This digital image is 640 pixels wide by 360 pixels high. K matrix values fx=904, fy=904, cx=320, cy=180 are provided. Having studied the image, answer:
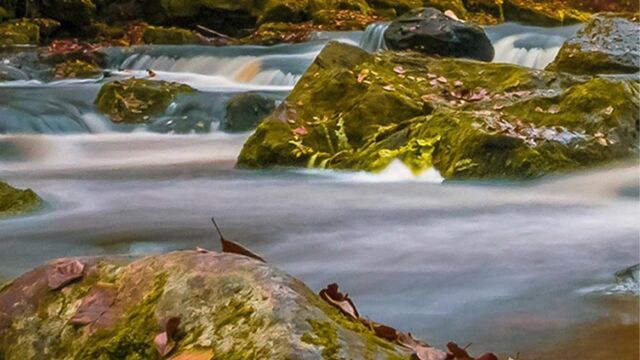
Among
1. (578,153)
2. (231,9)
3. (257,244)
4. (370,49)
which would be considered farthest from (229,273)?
(231,9)

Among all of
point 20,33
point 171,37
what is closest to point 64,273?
point 171,37

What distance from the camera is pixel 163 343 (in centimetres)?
214

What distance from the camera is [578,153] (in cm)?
687

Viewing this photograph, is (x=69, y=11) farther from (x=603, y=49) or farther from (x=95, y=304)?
(x=95, y=304)

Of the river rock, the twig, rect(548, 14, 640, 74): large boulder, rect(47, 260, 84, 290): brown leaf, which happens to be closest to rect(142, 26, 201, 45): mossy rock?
the twig

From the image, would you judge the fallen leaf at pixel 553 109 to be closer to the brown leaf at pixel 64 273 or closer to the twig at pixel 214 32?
the brown leaf at pixel 64 273

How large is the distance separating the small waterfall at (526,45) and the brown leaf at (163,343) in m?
11.8

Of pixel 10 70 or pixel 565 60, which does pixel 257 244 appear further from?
pixel 10 70

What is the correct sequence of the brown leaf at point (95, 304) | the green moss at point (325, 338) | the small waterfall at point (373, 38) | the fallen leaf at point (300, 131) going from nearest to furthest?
1. the green moss at point (325, 338)
2. the brown leaf at point (95, 304)
3. the fallen leaf at point (300, 131)
4. the small waterfall at point (373, 38)

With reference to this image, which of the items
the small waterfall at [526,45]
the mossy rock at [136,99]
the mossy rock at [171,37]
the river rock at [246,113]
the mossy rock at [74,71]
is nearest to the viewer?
the river rock at [246,113]

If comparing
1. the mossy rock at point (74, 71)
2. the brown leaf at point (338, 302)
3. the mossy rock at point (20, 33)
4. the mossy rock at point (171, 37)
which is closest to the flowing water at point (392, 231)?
the brown leaf at point (338, 302)

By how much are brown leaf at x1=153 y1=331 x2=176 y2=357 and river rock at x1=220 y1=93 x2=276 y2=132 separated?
8218 millimetres

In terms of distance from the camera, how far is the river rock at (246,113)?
10.4 meters

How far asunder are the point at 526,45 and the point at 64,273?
41.2ft
